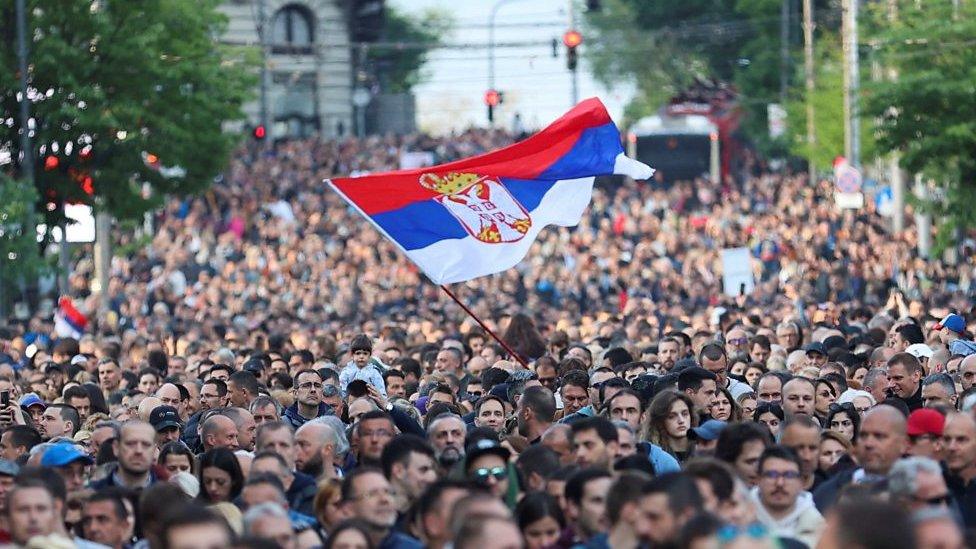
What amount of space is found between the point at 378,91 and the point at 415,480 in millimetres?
92323

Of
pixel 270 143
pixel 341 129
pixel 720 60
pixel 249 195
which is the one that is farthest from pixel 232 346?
pixel 341 129

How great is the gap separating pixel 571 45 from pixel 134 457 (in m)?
29.2

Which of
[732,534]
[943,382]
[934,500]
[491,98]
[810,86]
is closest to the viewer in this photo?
[732,534]

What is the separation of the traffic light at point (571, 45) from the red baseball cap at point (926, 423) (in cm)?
2929

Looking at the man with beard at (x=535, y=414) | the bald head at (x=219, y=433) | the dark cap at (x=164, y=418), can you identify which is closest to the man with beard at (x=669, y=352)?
the dark cap at (x=164, y=418)

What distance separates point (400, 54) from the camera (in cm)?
10825

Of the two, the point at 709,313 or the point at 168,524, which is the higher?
the point at 168,524

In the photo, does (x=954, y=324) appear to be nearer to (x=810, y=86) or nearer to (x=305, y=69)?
(x=810, y=86)

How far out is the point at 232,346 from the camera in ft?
90.2

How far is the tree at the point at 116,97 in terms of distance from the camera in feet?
110

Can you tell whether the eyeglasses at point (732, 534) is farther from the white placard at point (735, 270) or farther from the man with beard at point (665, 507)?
the white placard at point (735, 270)

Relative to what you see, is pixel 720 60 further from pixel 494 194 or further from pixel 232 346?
pixel 494 194

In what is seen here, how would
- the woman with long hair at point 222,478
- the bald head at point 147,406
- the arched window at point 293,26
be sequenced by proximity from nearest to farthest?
the woman with long hair at point 222,478
the bald head at point 147,406
the arched window at point 293,26

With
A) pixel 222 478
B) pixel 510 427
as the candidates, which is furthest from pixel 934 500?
pixel 510 427
